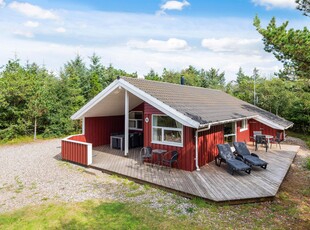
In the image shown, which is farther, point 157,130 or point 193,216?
point 157,130

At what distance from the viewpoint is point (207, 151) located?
950 centimetres

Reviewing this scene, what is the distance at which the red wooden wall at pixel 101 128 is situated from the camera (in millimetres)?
12382

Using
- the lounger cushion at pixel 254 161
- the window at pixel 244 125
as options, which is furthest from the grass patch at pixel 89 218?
the window at pixel 244 125

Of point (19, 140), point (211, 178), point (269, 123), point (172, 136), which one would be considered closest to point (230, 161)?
point (211, 178)

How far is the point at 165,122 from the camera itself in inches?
360

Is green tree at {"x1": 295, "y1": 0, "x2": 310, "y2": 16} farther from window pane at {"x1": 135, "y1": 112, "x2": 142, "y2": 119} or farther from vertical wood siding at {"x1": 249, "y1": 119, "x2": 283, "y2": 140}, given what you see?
window pane at {"x1": 135, "y1": 112, "x2": 142, "y2": 119}

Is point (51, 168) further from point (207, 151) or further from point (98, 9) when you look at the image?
point (98, 9)

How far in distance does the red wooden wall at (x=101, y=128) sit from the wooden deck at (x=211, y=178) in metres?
2.30

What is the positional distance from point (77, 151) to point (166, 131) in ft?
13.7

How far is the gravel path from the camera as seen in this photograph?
6.34 metres

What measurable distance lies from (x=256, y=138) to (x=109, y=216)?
9.77 meters

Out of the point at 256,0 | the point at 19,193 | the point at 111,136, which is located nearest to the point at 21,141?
the point at 111,136

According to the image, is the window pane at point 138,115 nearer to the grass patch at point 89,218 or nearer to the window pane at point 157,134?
the window pane at point 157,134

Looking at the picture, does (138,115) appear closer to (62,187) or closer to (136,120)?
(136,120)
